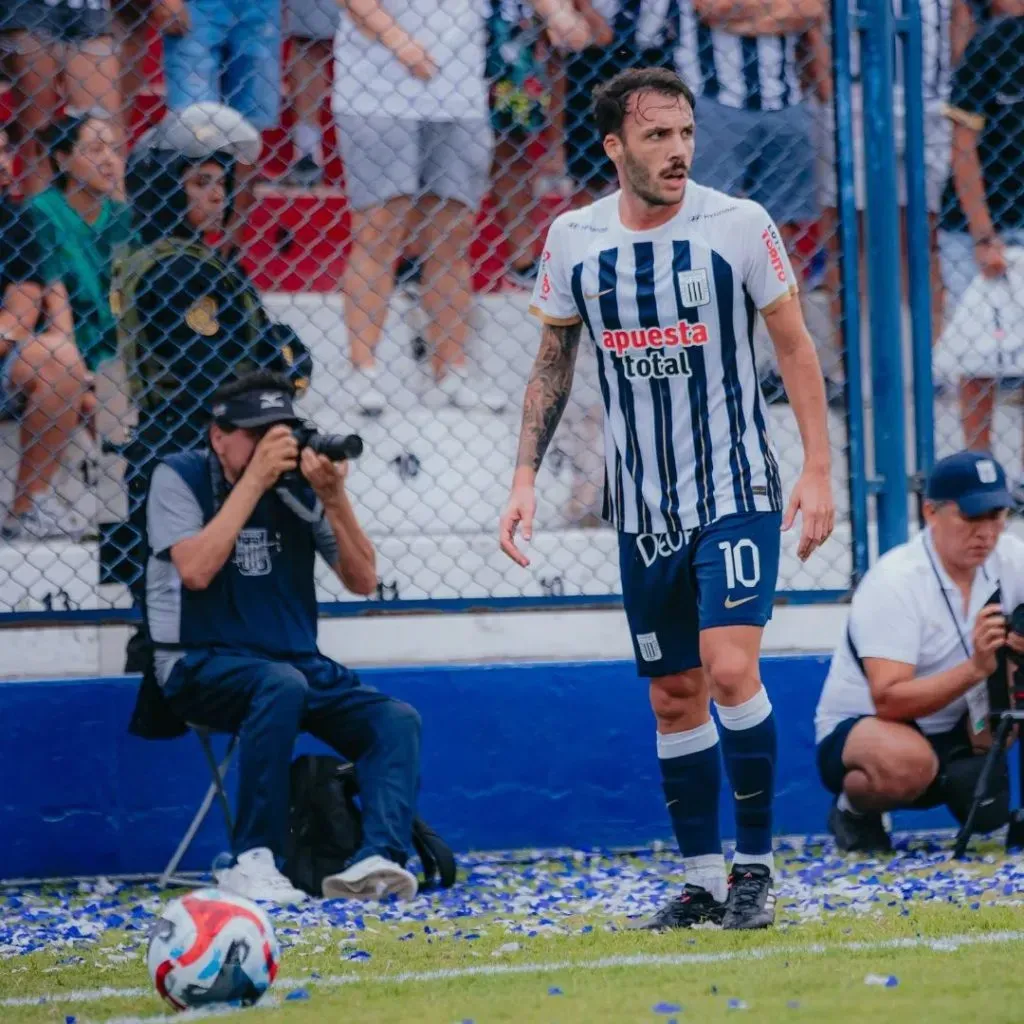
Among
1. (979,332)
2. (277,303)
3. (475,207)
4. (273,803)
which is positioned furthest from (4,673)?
(979,332)

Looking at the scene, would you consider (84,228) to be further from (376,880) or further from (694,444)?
(694,444)

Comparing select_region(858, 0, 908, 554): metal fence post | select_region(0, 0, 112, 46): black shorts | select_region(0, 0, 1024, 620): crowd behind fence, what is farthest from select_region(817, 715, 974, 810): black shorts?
→ select_region(0, 0, 112, 46): black shorts

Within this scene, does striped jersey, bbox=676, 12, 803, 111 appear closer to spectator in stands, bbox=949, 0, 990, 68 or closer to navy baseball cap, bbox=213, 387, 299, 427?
spectator in stands, bbox=949, 0, 990, 68

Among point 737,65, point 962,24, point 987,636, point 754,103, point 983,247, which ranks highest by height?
point 962,24

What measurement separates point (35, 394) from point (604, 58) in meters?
2.33

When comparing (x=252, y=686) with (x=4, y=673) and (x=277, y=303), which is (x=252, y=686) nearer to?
(x=4, y=673)

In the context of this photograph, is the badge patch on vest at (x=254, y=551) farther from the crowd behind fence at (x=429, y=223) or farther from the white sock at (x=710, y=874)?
the white sock at (x=710, y=874)

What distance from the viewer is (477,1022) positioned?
12.1 ft

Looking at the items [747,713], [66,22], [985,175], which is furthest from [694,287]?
[66,22]

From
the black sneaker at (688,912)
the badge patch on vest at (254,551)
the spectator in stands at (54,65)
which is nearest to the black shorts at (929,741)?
the black sneaker at (688,912)

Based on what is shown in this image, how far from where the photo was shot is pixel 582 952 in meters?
4.54

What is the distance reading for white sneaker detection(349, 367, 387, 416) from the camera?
24.2 ft

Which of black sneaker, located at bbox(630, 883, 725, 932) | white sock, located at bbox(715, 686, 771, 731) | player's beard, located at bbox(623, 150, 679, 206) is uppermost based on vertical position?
player's beard, located at bbox(623, 150, 679, 206)

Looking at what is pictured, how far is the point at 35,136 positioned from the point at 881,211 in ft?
9.83
